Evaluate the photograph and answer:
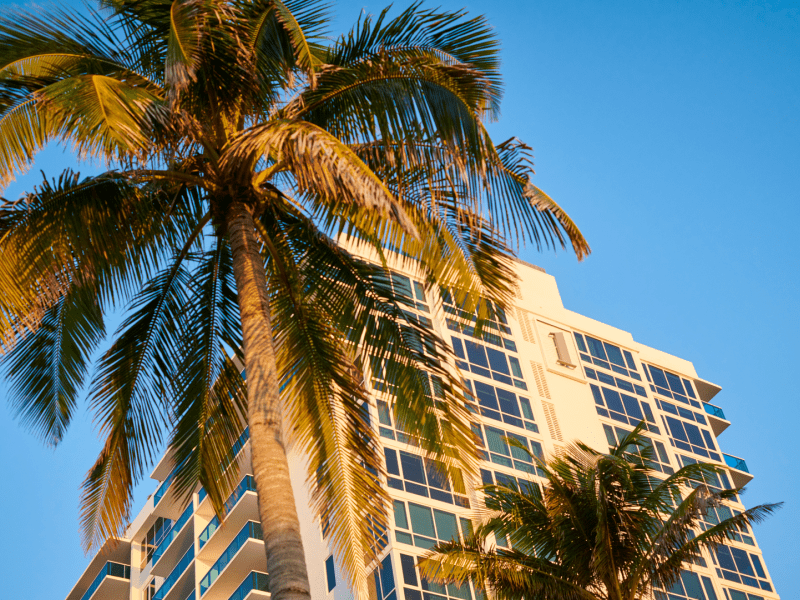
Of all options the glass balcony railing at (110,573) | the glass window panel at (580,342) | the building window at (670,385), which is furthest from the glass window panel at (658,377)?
the glass balcony railing at (110,573)

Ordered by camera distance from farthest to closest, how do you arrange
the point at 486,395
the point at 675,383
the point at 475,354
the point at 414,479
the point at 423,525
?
the point at 675,383, the point at 475,354, the point at 486,395, the point at 414,479, the point at 423,525

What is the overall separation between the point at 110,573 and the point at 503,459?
25.1 m

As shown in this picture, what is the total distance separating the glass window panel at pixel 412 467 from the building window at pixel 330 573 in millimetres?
3671

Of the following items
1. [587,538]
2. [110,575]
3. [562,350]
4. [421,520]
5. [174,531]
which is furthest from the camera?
[110,575]

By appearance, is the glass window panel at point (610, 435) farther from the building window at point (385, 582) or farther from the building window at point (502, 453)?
the building window at point (385, 582)

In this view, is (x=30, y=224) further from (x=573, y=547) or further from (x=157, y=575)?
(x=157, y=575)

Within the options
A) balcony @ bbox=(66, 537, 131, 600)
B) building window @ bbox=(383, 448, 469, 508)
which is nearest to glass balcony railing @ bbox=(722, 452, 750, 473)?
building window @ bbox=(383, 448, 469, 508)

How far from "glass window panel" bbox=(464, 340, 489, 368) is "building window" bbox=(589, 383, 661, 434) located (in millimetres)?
7177

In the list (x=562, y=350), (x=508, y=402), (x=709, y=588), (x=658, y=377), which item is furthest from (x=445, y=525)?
(x=658, y=377)

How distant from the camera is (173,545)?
48.7 meters

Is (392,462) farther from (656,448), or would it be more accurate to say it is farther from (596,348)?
(596,348)

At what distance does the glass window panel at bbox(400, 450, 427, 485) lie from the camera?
1367 inches

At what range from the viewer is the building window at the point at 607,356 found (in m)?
49.8

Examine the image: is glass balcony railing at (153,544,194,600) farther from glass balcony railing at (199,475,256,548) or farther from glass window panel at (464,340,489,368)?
glass window panel at (464,340,489,368)
